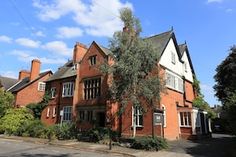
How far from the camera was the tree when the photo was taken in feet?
68.7

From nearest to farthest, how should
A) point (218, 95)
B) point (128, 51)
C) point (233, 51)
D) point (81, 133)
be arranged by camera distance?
point (128, 51) < point (81, 133) < point (233, 51) < point (218, 95)

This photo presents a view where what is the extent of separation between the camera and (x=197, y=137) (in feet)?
92.7

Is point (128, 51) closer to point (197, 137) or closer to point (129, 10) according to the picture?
point (129, 10)

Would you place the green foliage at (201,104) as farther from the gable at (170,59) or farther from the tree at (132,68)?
the tree at (132,68)

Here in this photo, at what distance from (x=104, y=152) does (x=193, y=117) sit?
13690 millimetres

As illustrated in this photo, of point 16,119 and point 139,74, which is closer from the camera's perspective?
point 139,74

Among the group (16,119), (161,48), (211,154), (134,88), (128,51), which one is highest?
(161,48)

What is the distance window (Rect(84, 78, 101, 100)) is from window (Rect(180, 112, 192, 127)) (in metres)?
10.5

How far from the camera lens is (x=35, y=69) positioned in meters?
47.3

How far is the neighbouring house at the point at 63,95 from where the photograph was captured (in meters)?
33.8

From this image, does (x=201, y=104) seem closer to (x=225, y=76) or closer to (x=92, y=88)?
(x=225, y=76)

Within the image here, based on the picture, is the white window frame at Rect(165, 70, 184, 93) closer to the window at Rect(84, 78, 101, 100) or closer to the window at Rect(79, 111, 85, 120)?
the window at Rect(84, 78, 101, 100)

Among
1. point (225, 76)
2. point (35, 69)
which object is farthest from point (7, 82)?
point (225, 76)

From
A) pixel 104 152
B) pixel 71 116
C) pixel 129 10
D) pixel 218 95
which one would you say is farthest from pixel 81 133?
pixel 218 95
